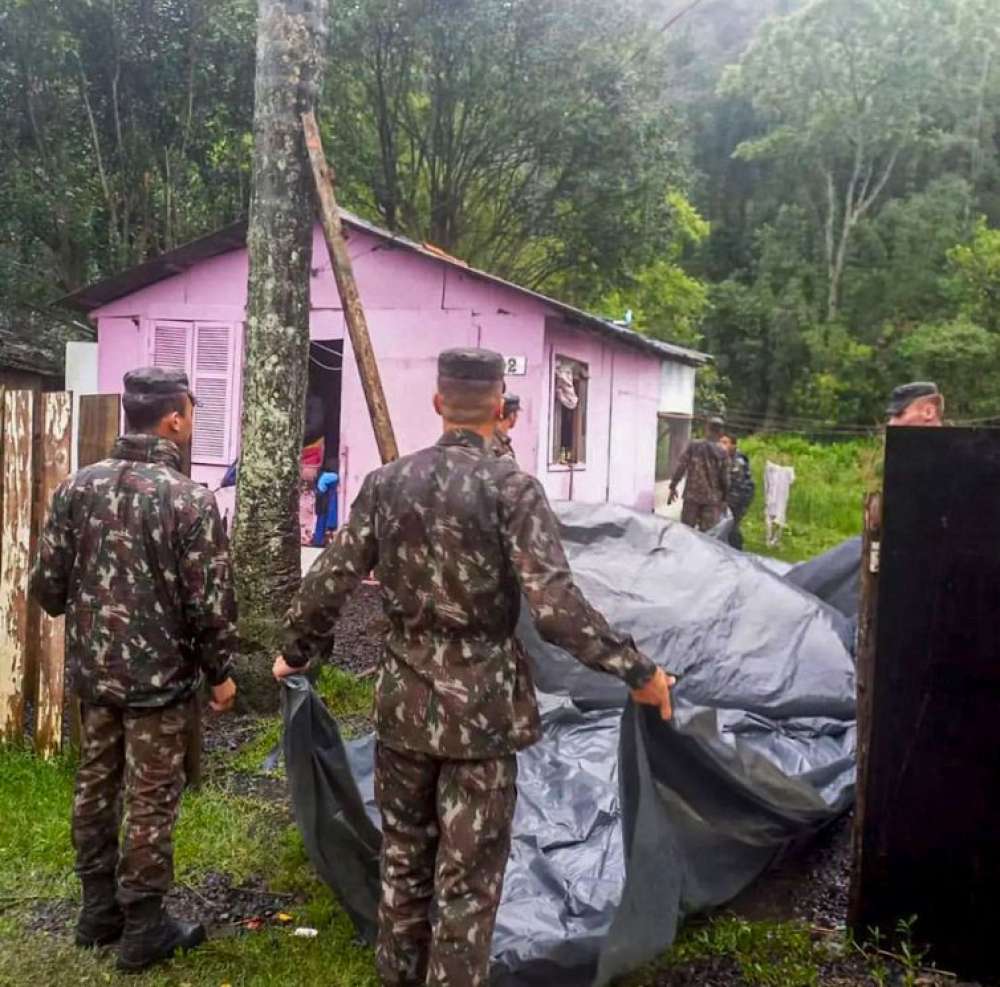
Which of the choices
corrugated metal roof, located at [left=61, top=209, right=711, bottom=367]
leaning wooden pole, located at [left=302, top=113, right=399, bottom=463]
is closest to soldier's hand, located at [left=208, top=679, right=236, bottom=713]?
leaning wooden pole, located at [left=302, top=113, right=399, bottom=463]

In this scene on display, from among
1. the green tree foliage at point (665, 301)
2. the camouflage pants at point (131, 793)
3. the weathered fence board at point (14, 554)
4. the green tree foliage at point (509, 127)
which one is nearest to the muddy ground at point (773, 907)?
the camouflage pants at point (131, 793)

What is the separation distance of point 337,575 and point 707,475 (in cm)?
887

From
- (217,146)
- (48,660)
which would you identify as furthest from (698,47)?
(48,660)

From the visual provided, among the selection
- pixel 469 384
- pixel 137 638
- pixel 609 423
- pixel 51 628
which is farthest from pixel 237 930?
pixel 609 423

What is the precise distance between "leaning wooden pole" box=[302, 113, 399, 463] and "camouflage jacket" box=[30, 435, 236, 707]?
2.23m

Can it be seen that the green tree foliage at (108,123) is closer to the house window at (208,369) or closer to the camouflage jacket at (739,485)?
the house window at (208,369)

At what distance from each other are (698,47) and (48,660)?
4184 centimetres

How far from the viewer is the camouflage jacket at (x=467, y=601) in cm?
256

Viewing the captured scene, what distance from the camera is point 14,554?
15.0 ft

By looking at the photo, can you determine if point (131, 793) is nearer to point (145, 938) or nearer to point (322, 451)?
point (145, 938)

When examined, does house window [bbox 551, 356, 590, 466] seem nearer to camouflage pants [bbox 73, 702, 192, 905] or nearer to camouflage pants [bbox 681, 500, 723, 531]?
camouflage pants [bbox 681, 500, 723, 531]

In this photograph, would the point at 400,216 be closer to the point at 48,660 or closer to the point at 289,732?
the point at 48,660

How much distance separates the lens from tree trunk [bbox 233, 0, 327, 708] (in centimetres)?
560

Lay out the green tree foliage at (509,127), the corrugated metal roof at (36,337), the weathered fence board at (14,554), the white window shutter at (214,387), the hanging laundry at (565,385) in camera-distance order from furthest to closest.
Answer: the green tree foliage at (509,127)
the corrugated metal roof at (36,337)
the white window shutter at (214,387)
the hanging laundry at (565,385)
the weathered fence board at (14,554)
